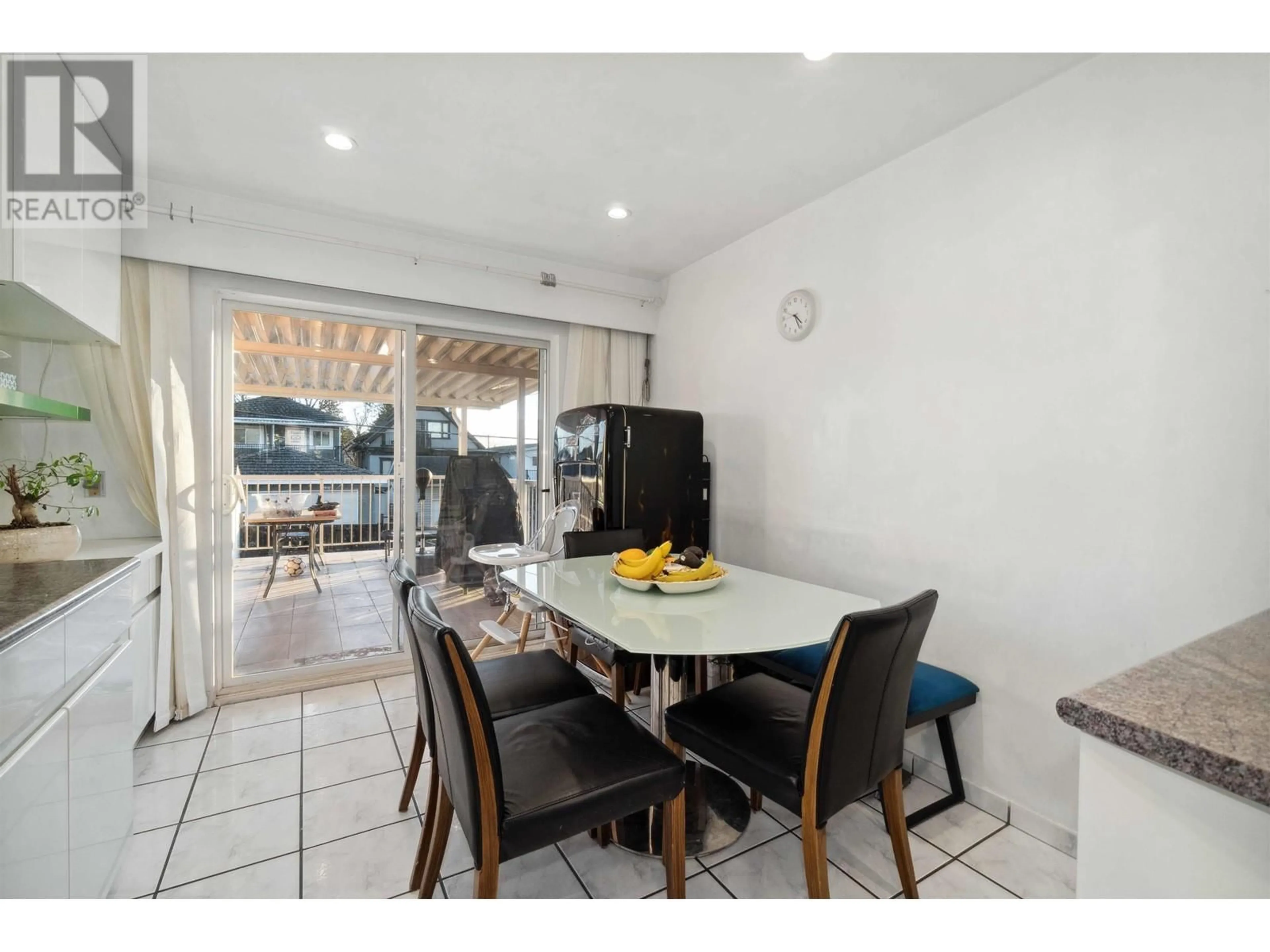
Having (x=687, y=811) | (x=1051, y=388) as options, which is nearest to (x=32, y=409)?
(x=687, y=811)

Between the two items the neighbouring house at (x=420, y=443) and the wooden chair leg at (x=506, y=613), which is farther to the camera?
the wooden chair leg at (x=506, y=613)

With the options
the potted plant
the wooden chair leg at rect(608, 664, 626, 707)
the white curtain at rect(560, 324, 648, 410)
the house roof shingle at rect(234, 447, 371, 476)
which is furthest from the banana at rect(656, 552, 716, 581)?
the house roof shingle at rect(234, 447, 371, 476)

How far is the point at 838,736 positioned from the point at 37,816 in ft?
5.44

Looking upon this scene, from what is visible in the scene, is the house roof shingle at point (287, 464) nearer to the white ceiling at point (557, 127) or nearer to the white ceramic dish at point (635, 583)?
the white ceiling at point (557, 127)

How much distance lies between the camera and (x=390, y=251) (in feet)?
9.71

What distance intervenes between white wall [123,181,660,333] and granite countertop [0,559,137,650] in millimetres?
Answer: 1590

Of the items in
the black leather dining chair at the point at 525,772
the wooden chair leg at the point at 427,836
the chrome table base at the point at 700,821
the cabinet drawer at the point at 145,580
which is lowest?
the chrome table base at the point at 700,821

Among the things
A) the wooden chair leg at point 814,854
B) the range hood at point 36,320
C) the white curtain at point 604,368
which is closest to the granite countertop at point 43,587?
the range hood at point 36,320

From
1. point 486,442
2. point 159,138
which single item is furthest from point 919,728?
point 159,138

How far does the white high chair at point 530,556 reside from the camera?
2998 millimetres

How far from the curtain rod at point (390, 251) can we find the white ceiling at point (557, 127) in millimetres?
131

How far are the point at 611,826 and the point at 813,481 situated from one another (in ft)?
5.52

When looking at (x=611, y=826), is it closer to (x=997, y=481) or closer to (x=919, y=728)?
(x=919, y=728)

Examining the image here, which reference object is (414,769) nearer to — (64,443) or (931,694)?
(931,694)
